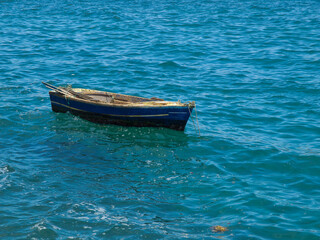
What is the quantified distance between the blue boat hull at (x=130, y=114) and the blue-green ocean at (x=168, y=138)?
0.41 meters

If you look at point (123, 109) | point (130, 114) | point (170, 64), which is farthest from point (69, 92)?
point (170, 64)

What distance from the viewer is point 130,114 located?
66.1 feet

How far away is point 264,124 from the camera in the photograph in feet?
68.8

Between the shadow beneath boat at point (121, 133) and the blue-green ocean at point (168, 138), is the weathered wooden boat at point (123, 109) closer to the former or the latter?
the shadow beneath boat at point (121, 133)

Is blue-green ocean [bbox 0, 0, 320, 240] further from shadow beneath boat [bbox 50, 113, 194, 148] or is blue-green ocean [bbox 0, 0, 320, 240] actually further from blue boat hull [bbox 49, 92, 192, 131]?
blue boat hull [bbox 49, 92, 192, 131]

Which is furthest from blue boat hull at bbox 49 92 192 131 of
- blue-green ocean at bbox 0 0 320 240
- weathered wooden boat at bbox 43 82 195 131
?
blue-green ocean at bbox 0 0 320 240

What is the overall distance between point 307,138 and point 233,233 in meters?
7.99

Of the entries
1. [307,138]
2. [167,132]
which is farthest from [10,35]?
[307,138]

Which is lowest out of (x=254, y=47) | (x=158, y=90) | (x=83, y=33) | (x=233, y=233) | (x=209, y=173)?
(x=233, y=233)

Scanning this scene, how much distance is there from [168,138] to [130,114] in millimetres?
2060

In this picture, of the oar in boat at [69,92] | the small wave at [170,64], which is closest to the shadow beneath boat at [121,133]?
the oar in boat at [69,92]

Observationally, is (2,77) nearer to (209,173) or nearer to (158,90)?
(158,90)

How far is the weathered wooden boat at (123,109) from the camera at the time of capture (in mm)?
19594

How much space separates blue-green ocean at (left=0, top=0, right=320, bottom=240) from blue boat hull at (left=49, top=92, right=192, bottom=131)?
41 cm
